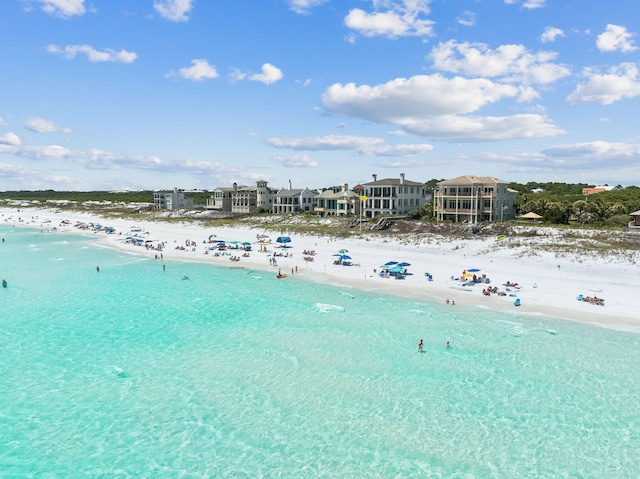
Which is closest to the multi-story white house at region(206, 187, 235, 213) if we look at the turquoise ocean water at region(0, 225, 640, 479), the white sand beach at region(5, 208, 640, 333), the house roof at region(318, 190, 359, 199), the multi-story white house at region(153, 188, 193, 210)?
the multi-story white house at region(153, 188, 193, 210)

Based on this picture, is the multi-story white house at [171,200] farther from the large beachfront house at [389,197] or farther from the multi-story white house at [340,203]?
the large beachfront house at [389,197]

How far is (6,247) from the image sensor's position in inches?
2904

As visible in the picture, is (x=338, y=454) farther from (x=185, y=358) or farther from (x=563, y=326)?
(x=563, y=326)

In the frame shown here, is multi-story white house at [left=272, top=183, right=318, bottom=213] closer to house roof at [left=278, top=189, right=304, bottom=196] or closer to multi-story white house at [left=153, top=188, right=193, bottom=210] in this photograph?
house roof at [left=278, top=189, right=304, bottom=196]

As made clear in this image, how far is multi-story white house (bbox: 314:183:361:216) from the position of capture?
8706 centimetres

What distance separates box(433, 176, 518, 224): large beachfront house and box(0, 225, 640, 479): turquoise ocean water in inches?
1534

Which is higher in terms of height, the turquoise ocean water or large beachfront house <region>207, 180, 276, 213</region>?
large beachfront house <region>207, 180, 276, 213</region>

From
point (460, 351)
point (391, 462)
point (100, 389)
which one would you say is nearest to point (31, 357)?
point (100, 389)

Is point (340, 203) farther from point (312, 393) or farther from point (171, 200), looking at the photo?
point (312, 393)

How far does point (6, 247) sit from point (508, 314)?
8199 cm

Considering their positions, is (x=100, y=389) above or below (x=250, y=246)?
below

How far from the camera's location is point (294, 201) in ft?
325

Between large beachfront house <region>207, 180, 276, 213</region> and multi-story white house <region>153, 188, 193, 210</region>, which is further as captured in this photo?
multi-story white house <region>153, 188, 193, 210</region>

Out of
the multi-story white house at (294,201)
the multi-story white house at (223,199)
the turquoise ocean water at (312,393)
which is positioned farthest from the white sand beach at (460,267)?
the multi-story white house at (223,199)
